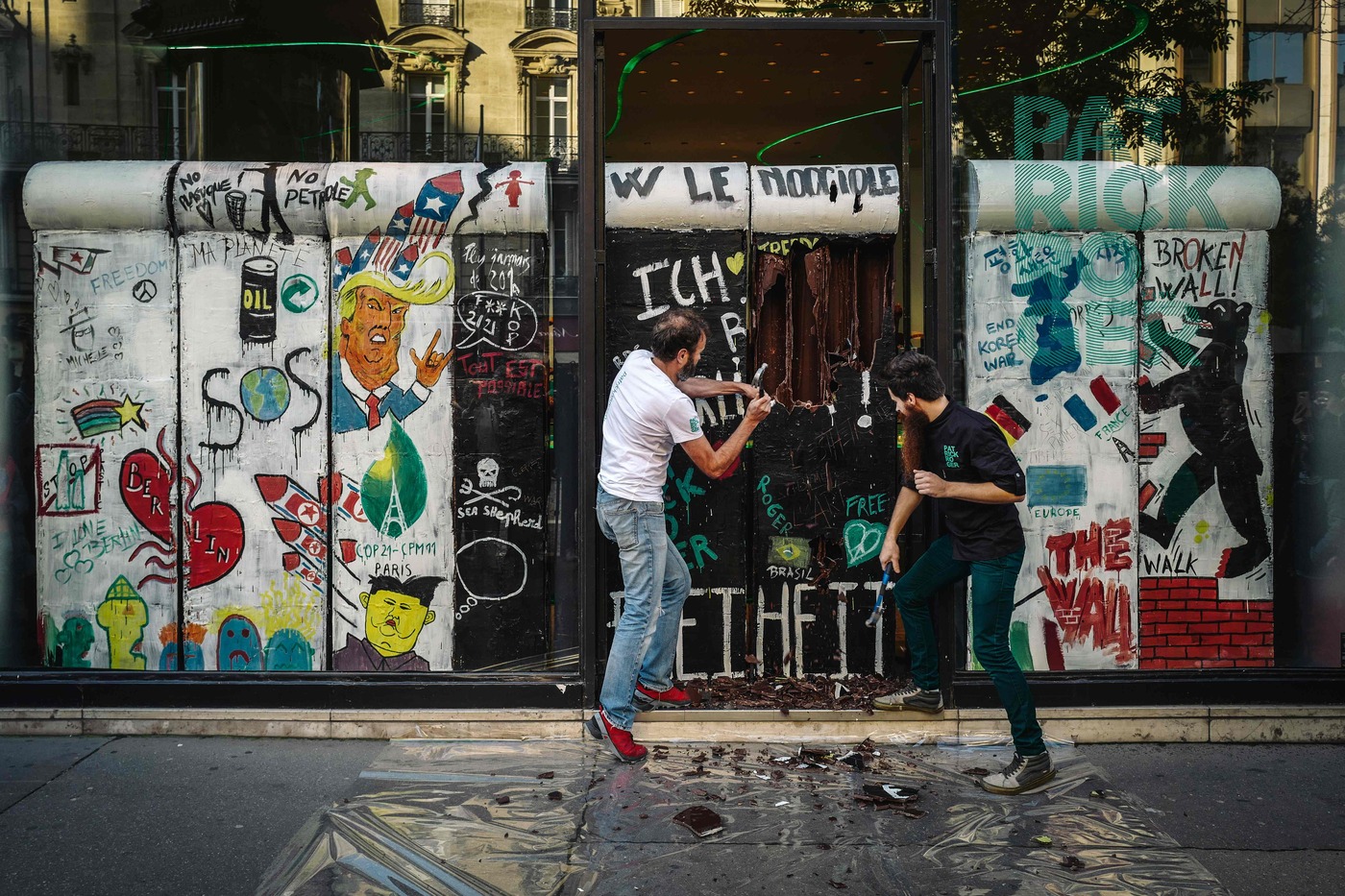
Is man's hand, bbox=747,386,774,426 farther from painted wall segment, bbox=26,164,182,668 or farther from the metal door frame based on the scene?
painted wall segment, bbox=26,164,182,668

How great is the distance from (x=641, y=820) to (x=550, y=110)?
345 cm

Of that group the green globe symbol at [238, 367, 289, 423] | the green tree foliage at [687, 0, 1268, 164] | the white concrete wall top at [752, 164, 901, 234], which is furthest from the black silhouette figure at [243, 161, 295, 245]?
the white concrete wall top at [752, 164, 901, 234]

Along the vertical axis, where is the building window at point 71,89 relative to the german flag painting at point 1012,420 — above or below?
above

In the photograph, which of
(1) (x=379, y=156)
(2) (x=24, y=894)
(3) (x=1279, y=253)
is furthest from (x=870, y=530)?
(2) (x=24, y=894)

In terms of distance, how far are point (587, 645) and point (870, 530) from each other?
1.61m

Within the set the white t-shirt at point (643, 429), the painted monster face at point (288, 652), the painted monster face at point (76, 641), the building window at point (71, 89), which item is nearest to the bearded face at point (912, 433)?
the white t-shirt at point (643, 429)

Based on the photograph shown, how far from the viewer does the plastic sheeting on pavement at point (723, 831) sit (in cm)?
368

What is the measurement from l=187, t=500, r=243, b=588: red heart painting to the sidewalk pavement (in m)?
0.83

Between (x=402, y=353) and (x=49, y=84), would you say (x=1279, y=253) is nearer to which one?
(x=402, y=353)

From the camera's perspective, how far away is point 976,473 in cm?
455

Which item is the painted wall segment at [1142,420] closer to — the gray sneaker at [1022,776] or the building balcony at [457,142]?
the gray sneaker at [1022,776]

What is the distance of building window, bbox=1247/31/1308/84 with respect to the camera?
5.36 metres

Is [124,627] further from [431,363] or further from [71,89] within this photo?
[71,89]

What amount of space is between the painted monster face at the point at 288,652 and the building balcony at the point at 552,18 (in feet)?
11.1
